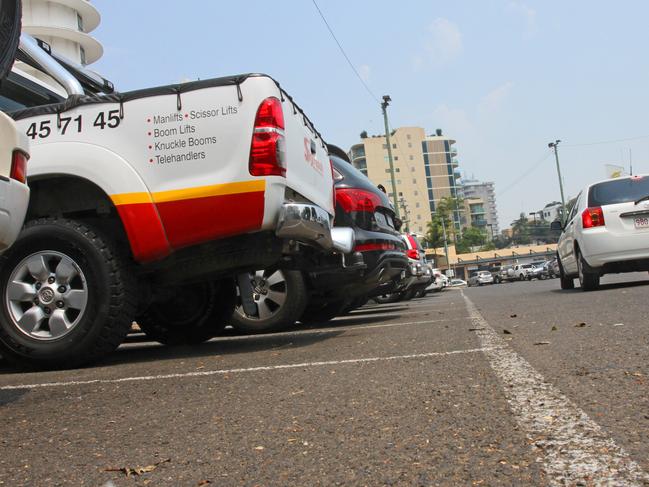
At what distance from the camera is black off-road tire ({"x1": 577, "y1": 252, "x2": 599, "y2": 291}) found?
9711mm

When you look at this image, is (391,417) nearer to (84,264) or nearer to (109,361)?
(84,264)

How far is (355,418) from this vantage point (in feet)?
8.22

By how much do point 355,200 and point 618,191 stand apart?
15.2 feet

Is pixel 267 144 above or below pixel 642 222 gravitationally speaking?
above

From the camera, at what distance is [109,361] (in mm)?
5102

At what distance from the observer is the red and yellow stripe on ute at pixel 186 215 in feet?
14.5

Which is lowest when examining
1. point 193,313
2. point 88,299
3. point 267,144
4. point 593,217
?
point 193,313

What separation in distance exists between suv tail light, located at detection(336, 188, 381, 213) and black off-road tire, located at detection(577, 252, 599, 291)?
4194 millimetres

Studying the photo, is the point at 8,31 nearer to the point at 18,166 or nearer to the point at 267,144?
the point at 18,166

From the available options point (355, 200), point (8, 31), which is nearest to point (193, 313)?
point (355, 200)

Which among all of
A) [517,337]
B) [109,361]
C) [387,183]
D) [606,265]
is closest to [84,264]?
[109,361]

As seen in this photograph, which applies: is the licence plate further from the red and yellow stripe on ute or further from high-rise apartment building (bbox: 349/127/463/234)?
high-rise apartment building (bbox: 349/127/463/234)

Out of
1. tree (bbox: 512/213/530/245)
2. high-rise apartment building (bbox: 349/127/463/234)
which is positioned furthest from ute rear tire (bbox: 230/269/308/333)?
tree (bbox: 512/213/530/245)

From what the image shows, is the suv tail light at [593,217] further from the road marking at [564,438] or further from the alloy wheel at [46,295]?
the alloy wheel at [46,295]
